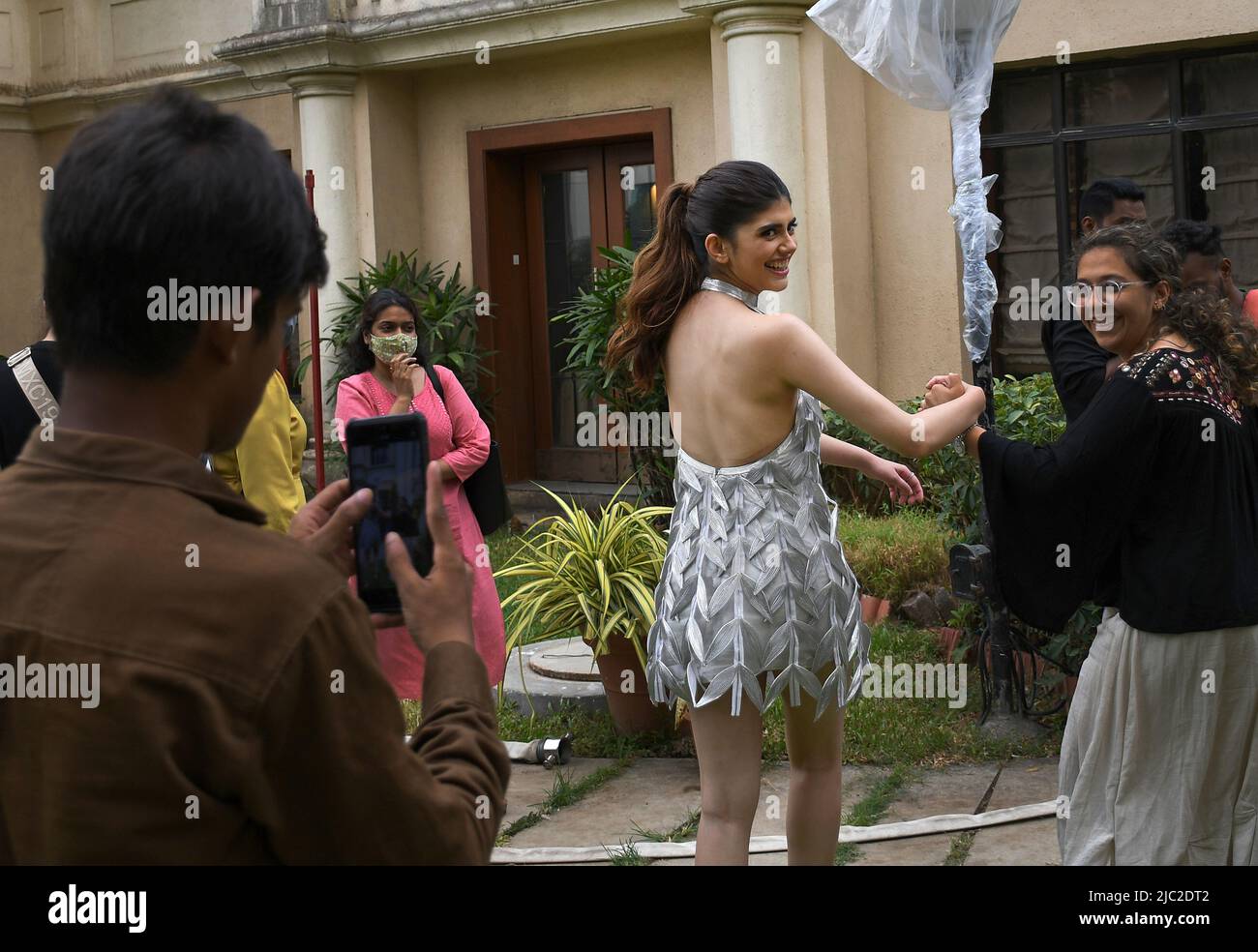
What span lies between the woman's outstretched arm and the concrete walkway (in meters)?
1.69

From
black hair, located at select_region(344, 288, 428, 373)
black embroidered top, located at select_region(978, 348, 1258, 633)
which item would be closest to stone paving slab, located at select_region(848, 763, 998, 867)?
black embroidered top, located at select_region(978, 348, 1258, 633)

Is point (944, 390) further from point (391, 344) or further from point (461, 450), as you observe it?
point (391, 344)

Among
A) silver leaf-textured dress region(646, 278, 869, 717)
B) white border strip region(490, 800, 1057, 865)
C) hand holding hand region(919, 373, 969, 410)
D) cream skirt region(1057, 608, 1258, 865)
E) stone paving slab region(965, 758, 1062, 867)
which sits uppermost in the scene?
hand holding hand region(919, 373, 969, 410)

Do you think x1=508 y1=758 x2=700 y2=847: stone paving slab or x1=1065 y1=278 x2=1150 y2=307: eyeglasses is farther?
x1=508 y1=758 x2=700 y2=847: stone paving slab

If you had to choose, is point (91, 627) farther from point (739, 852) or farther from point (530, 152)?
point (530, 152)

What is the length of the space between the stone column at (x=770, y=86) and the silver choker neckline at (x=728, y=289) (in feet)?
19.5

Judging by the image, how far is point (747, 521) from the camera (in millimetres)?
3703

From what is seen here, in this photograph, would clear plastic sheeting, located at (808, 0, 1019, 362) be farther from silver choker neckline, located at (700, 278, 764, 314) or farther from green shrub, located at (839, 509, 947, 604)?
green shrub, located at (839, 509, 947, 604)

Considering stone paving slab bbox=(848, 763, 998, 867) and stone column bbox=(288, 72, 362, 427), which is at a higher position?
stone column bbox=(288, 72, 362, 427)

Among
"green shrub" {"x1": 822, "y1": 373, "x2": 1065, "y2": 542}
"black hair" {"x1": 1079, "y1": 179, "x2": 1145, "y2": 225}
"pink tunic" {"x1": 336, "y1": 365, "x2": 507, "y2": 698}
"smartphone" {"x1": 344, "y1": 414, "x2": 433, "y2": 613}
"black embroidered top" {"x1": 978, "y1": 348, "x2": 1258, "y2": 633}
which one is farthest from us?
"green shrub" {"x1": 822, "y1": 373, "x2": 1065, "y2": 542}

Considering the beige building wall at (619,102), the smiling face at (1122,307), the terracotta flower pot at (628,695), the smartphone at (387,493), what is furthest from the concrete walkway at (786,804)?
the beige building wall at (619,102)

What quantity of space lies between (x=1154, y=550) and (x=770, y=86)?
6852 mm

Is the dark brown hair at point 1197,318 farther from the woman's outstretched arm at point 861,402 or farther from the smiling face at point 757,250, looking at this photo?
the smiling face at point 757,250

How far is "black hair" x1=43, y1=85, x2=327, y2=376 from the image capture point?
4.89 ft
